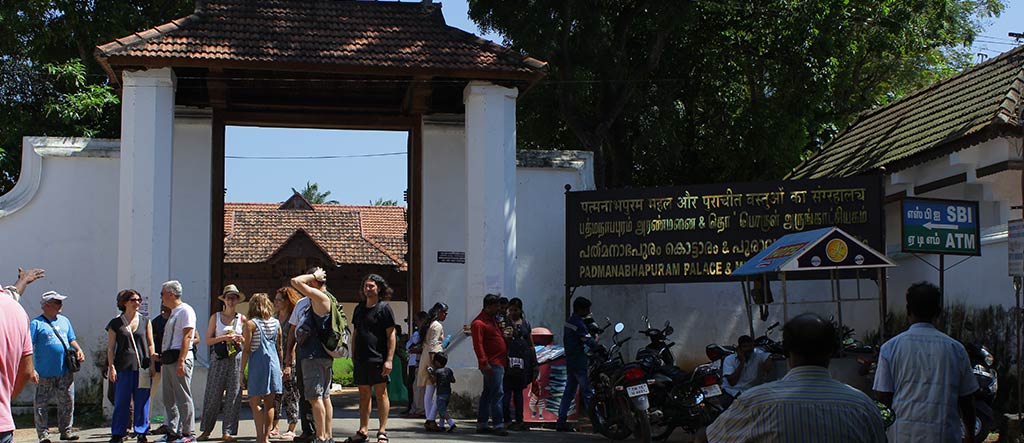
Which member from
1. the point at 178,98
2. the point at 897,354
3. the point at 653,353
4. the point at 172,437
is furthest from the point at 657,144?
the point at 897,354

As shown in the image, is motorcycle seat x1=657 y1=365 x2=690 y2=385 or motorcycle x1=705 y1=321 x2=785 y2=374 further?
motorcycle x1=705 y1=321 x2=785 y2=374

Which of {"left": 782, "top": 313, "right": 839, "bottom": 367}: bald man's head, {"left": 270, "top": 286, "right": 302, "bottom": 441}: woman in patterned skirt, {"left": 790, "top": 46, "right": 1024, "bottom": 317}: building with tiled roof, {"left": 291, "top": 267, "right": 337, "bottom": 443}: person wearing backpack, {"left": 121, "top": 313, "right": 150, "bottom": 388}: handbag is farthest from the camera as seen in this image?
{"left": 790, "top": 46, "right": 1024, "bottom": 317}: building with tiled roof

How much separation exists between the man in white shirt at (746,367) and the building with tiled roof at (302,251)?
28.8 m

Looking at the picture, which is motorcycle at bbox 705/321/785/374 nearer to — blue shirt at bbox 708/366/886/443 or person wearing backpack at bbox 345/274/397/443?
person wearing backpack at bbox 345/274/397/443

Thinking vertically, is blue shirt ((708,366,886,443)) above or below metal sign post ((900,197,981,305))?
below

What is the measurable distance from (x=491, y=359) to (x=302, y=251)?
2900 cm

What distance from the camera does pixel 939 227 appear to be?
13586 mm

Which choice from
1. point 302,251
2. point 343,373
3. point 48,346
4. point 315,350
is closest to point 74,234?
point 48,346

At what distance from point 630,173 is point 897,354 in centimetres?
1977

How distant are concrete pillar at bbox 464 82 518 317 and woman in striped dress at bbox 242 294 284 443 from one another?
512 cm

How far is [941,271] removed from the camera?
13906mm

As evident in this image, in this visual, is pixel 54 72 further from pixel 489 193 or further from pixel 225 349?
pixel 225 349

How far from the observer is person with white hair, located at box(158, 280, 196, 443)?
Answer: 38.7ft

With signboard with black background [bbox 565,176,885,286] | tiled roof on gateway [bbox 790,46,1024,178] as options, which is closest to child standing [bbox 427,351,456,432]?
signboard with black background [bbox 565,176,885,286]
